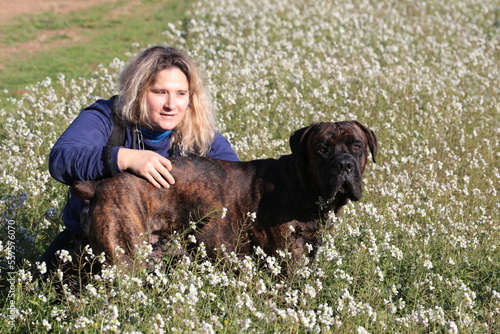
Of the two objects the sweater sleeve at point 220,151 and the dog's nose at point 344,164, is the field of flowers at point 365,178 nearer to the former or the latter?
the dog's nose at point 344,164

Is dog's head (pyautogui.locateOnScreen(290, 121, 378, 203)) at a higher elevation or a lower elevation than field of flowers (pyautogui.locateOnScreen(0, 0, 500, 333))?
higher

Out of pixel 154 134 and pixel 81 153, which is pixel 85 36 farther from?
pixel 81 153

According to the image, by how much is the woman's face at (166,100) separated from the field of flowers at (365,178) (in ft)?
4.31

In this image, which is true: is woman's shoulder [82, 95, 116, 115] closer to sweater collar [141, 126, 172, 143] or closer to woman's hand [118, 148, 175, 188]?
sweater collar [141, 126, 172, 143]

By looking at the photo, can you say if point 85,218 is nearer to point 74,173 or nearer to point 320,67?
point 74,173

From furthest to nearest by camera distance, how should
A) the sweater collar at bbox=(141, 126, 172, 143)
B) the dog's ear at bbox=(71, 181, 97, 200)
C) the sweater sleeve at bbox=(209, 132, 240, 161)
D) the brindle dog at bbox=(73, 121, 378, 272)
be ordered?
the sweater sleeve at bbox=(209, 132, 240, 161) < the sweater collar at bbox=(141, 126, 172, 143) < the brindle dog at bbox=(73, 121, 378, 272) < the dog's ear at bbox=(71, 181, 97, 200)

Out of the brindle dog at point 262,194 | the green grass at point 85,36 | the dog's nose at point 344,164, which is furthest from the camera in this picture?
the green grass at point 85,36

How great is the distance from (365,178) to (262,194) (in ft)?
8.00

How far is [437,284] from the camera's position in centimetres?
521

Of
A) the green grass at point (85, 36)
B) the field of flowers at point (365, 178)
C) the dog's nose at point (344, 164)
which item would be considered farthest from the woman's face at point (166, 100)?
the green grass at point (85, 36)

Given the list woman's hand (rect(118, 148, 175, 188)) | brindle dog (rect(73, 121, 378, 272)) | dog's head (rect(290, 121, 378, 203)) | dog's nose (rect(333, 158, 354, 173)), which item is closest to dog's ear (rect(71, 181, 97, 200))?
brindle dog (rect(73, 121, 378, 272))

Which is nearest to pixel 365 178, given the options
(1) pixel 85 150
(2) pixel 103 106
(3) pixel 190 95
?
(3) pixel 190 95

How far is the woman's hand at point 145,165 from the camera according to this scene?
498 centimetres

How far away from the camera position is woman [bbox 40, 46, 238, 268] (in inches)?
198
